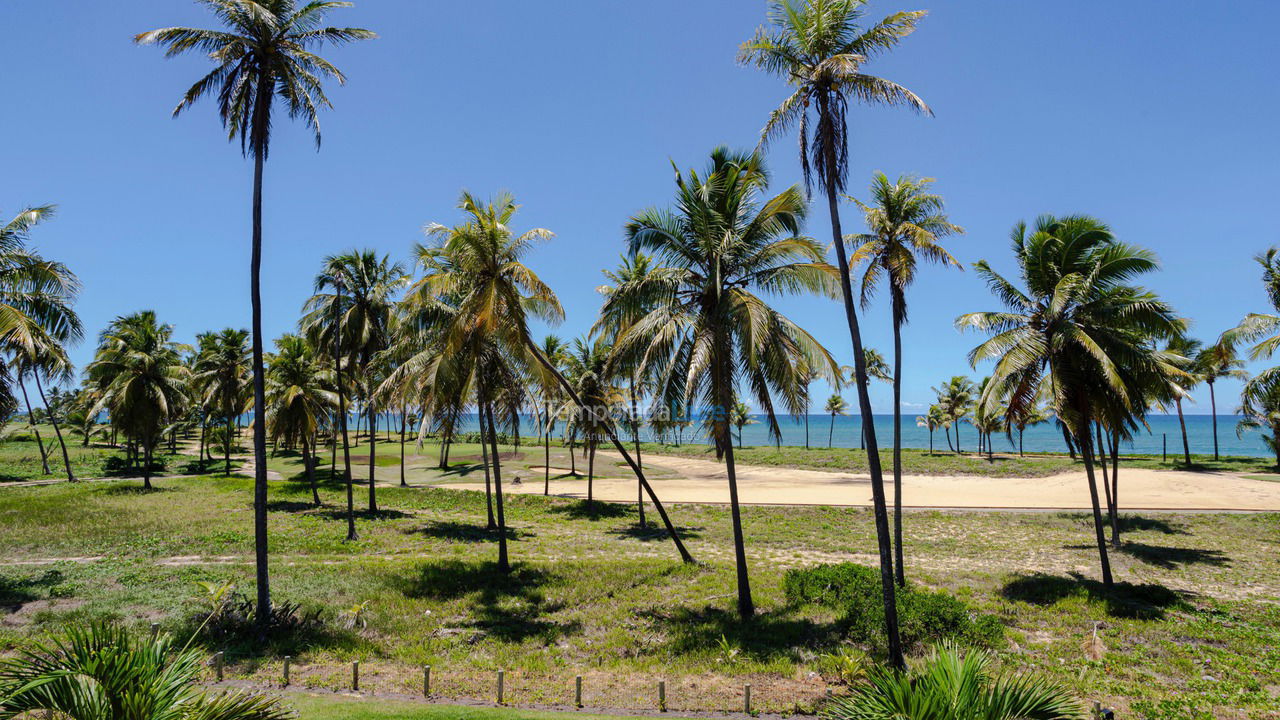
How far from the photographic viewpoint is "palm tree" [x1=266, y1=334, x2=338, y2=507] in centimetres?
3225

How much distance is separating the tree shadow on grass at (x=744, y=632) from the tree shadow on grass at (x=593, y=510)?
1580 cm

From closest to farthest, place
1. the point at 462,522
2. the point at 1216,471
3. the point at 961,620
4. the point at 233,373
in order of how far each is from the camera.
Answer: the point at 961,620 < the point at 462,522 < the point at 233,373 < the point at 1216,471

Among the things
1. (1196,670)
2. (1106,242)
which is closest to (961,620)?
(1196,670)

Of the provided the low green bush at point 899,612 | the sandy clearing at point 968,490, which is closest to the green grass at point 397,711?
the low green bush at point 899,612

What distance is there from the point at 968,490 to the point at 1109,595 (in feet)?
85.3

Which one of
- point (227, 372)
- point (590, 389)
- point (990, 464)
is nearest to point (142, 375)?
point (227, 372)

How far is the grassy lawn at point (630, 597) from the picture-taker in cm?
1008

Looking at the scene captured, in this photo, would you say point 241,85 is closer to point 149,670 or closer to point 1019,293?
point 149,670

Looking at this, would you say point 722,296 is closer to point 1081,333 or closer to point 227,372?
point 1081,333

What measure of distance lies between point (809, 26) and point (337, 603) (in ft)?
53.6

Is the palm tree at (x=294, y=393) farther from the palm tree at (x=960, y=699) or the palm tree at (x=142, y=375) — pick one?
the palm tree at (x=960, y=699)

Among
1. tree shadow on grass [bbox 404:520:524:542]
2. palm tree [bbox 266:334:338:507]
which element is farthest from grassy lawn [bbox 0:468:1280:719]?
palm tree [bbox 266:334:338:507]

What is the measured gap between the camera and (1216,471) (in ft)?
141

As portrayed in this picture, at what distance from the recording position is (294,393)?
32.1m
